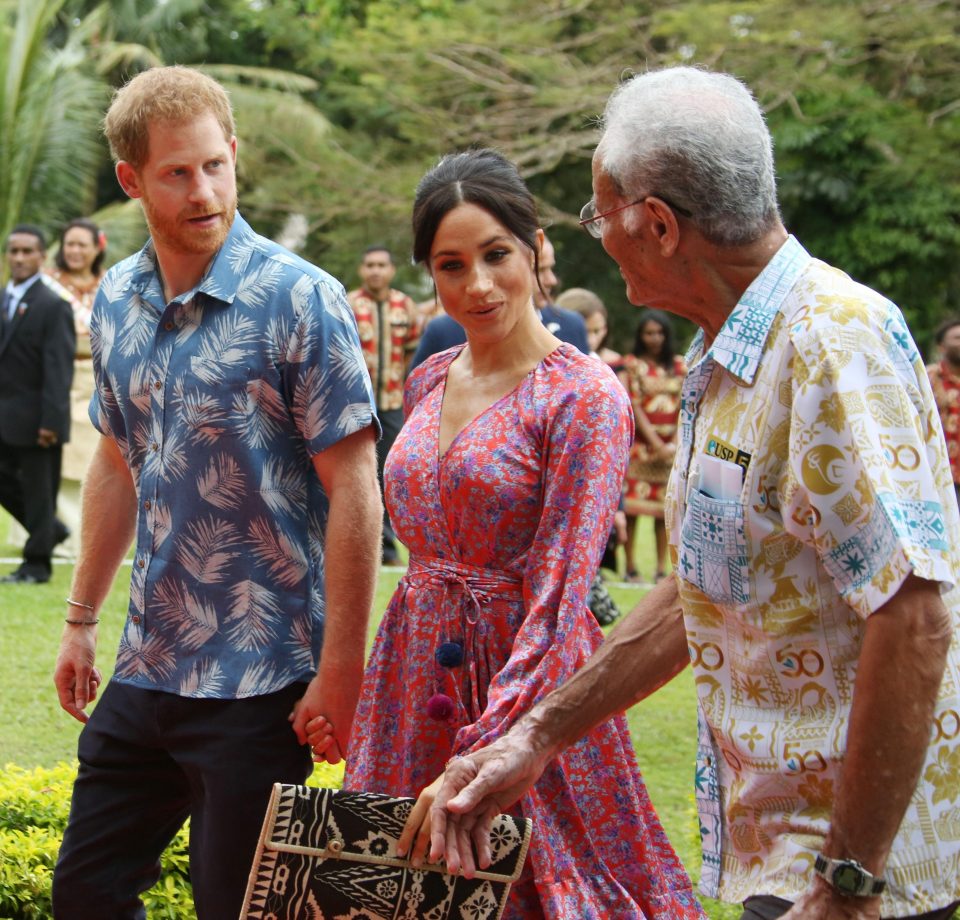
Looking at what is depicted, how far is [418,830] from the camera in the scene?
2.62 meters

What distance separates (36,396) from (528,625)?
313 inches

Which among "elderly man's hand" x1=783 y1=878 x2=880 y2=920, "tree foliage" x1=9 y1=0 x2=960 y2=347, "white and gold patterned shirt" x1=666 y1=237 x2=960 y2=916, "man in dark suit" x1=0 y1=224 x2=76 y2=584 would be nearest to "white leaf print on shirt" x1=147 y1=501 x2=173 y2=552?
"white and gold patterned shirt" x1=666 y1=237 x2=960 y2=916

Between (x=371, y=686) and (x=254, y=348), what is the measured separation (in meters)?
0.81

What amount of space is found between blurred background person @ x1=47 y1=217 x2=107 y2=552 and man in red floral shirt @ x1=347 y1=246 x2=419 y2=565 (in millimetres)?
2052

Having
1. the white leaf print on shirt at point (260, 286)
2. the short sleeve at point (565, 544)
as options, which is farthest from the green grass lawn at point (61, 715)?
the white leaf print on shirt at point (260, 286)

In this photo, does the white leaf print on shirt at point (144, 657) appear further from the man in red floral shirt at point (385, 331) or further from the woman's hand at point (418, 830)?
the man in red floral shirt at point (385, 331)

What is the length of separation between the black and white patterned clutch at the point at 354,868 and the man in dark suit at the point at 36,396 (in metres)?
8.07

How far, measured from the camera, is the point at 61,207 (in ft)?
84.1

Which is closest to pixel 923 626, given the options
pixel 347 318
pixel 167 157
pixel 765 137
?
pixel 765 137

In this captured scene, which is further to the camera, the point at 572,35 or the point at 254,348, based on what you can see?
the point at 572,35

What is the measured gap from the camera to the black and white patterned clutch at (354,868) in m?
2.61

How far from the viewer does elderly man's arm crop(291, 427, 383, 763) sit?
124 inches

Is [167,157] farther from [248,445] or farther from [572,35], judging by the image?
[572,35]

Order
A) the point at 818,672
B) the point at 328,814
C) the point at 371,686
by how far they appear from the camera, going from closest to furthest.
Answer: the point at 818,672 → the point at 328,814 → the point at 371,686
